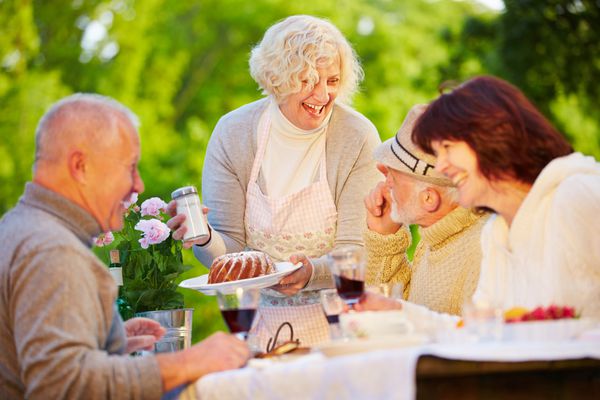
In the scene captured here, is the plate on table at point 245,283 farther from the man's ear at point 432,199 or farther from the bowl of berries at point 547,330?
the bowl of berries at point 547,330

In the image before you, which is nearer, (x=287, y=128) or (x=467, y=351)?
(x=467, y=351)

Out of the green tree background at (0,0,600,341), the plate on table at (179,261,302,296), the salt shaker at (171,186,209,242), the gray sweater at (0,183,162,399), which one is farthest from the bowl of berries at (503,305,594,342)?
the green tree background at (0,0,600,341)

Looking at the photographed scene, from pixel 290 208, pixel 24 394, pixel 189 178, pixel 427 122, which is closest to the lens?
pixel 24 394

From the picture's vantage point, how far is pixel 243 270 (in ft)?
14.2

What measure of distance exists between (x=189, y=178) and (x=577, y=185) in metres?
15.1

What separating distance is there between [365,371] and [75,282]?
0.81m

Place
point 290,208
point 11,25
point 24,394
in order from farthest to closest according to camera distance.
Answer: point 11,25 → point 290,208 → point 24,394

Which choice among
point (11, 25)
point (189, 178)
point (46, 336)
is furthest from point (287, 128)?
point (189, 178)

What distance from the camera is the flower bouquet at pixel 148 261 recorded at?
14.9 ft

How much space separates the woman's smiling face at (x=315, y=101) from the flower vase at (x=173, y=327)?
108 cm

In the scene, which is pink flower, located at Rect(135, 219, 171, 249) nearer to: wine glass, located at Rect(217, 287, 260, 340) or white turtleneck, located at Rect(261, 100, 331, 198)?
white turtleneck, located at Rect(261, 100, 331, 198)

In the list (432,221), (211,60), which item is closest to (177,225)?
(432,221)

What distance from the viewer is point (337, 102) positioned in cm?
515

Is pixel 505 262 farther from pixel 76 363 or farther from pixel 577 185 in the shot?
pixel 76 363
